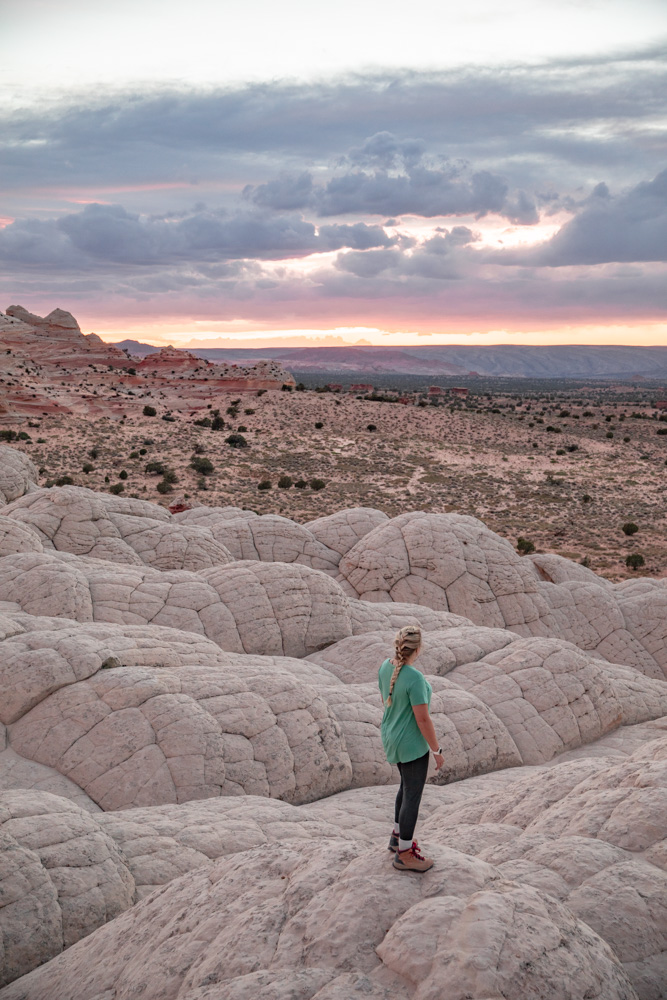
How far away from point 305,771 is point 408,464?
179ft

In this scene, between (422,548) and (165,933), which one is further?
(422,548)

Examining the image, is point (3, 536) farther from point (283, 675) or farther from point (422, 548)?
point (422, 548)

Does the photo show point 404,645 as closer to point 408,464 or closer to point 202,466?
point 202,466

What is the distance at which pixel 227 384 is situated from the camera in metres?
108

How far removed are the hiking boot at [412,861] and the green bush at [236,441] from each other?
62400 mm

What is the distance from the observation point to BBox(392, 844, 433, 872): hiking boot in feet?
21.6

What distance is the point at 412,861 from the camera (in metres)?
6.60

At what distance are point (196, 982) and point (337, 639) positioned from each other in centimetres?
1397

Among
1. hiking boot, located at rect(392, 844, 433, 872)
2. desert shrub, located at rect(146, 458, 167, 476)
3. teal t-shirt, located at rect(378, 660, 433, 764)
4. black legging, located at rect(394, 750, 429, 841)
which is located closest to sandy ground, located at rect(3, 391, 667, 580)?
desert shrub, located at rect(146, 458, 167, 476)

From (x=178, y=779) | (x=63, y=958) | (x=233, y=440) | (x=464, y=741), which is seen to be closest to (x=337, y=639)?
(x=464, y=741)

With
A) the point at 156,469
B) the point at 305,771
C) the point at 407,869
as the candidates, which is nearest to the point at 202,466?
the point at 156,469

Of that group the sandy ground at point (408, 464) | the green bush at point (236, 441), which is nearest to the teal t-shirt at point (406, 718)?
the sandy ground at point (408, 464)

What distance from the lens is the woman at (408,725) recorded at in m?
6.95

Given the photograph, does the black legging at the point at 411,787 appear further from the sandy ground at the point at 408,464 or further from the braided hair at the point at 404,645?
the sandy ground at the point at 408,464
